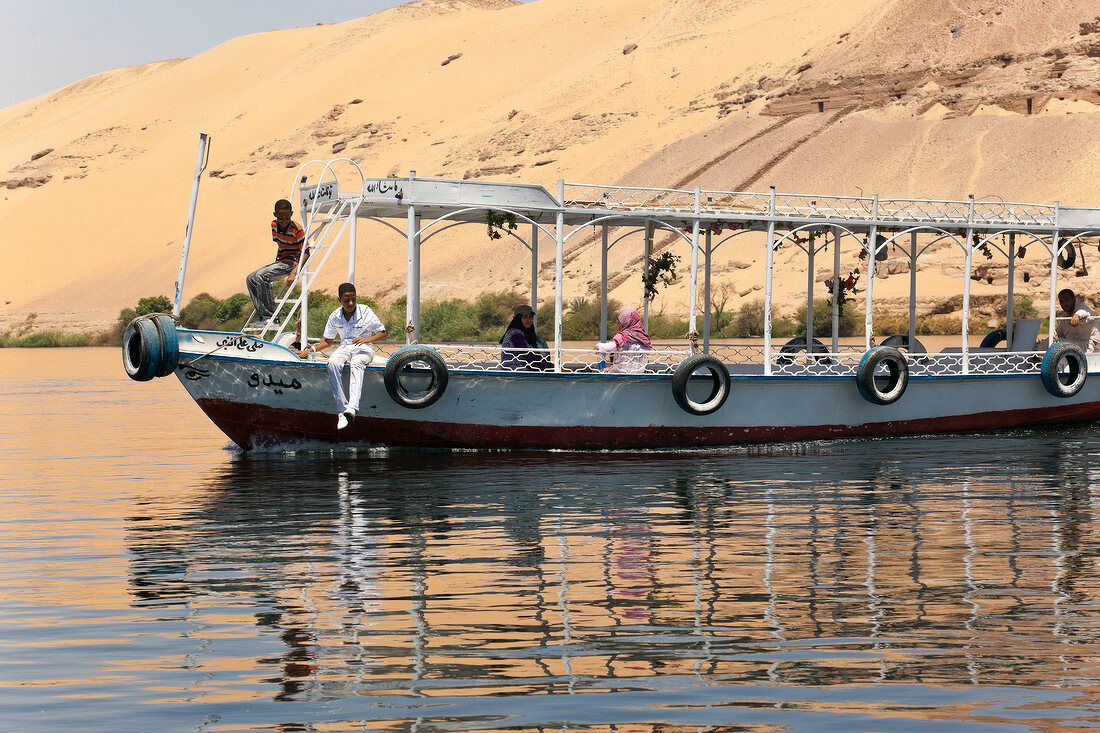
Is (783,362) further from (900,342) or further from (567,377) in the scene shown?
(567,377)

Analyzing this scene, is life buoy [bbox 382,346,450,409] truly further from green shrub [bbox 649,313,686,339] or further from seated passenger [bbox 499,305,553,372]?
green shrub [bbox 649,313,686,339]

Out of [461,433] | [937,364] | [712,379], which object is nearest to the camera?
[461,433]

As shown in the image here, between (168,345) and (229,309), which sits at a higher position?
(229,309)

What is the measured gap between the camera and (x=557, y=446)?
16984mm

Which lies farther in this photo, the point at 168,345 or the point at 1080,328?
the point at 1080,328

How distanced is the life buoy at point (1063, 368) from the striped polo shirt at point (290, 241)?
10599mm

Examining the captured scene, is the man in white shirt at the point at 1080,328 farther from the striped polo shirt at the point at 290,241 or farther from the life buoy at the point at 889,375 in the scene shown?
the striped polo shirt at the point at 290,241

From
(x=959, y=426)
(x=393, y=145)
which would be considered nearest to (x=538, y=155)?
(x=393, y=145)

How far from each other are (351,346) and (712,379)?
14.9ft

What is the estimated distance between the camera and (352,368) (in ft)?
51.3

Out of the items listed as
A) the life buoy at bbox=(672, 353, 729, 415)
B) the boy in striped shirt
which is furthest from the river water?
the boy in striped shirt

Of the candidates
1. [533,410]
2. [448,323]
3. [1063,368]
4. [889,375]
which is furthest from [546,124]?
[533,410]

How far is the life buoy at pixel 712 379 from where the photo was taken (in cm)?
1675

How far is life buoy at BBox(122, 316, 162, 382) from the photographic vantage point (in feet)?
51.0
